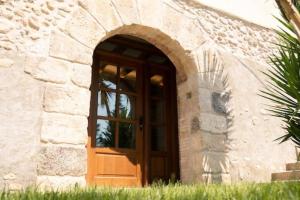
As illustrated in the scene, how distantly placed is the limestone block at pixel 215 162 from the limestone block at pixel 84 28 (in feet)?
5.38

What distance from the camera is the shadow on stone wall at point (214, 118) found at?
3.52m

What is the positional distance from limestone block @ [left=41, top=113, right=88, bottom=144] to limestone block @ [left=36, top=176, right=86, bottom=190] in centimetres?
29

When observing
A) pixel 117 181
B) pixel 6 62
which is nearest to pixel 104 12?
pixel 6 62

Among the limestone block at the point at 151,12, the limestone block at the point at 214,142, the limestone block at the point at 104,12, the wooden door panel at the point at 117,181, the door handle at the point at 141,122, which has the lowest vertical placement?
the wooden door panel at the point at 117,181

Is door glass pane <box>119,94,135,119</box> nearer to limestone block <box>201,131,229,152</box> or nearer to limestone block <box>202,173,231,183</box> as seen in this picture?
limestone block <box>201,131,229,152</box>

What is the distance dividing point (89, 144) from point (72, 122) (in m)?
1.19

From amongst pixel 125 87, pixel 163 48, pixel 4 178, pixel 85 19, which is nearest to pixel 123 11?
pixel 85 19

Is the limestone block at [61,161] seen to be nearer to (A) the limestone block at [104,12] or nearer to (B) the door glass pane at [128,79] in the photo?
(A) the limestone block at [104,12]

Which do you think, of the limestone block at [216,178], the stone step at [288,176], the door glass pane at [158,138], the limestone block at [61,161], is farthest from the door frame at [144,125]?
the stone step at [288,176]

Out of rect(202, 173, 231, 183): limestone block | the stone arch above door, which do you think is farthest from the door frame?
rect(202, 173, 231, 183): limestone block

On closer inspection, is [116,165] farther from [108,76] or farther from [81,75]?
[81,75]

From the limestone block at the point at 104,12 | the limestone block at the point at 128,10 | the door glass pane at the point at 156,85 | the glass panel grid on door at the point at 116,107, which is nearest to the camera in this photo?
the limestone block at the point at 104,12

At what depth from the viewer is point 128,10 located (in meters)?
3.42

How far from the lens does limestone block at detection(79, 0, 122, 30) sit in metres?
3.17
